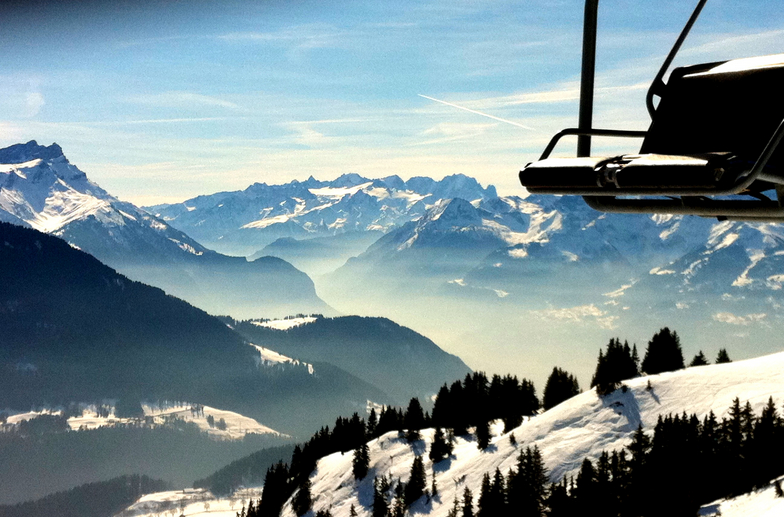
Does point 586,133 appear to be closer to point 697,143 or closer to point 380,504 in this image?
point 697,143

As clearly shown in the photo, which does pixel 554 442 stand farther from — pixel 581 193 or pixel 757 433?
pixel 581 193

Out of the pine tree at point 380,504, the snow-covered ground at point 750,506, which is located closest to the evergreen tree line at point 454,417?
the pine tree at point 380,504

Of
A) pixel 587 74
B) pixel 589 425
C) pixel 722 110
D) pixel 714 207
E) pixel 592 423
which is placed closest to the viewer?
pixel 714 207

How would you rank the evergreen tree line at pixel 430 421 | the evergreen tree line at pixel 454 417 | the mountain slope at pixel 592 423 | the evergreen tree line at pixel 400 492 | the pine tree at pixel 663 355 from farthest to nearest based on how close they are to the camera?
the evergreen tree line at pixel 430 421, the pine tree at pixel 663 355, the evergreen tree line at pixel 454 417, the evergreen tree line at pixel 400 492, the mountain slope at pixel 592 423

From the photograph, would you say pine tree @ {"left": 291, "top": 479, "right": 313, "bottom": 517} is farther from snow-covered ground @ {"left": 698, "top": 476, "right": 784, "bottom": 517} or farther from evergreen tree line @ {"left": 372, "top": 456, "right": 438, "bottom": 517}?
snow-covered ground @ {"left": 698, "top": 476, "right": 784, "bottom": 517}

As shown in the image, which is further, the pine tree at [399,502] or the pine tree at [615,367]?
the pine tree at [615,367]

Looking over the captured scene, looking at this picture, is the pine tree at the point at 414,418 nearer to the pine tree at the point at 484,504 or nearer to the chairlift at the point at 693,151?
the pine tree at the point at 484,504

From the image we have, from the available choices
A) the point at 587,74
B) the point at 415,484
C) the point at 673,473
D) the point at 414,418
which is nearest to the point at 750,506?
the point at 673,473
